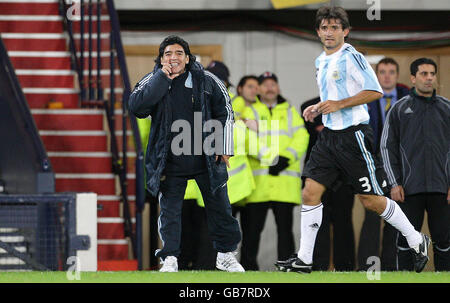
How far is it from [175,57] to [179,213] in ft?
3.76

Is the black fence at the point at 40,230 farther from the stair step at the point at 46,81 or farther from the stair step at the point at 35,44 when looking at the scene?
the stair step at the point at 35,44

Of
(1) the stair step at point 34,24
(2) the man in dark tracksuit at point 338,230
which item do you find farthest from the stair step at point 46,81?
(2) the man in dark tracksuit at point 338,230

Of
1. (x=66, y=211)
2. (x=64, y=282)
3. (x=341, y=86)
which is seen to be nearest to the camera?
(x=64, y=282)

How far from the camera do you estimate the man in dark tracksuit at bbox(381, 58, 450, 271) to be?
9578 mm

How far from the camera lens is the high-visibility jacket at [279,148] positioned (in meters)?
11.1

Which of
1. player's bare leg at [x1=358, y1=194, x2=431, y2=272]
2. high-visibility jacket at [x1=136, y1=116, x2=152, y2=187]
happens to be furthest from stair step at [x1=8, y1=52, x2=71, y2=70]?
player's bare leg at [x1=358, y1=194, x2=431, y2=272]

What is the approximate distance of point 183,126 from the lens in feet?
27.7

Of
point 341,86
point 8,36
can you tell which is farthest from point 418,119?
point 8,36

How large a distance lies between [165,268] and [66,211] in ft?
6.29

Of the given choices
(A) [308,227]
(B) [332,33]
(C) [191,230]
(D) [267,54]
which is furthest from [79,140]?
(B) [332,33]

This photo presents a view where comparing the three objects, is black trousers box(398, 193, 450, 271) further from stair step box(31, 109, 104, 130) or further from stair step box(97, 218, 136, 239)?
stair step box(31, 109, 104, 130)

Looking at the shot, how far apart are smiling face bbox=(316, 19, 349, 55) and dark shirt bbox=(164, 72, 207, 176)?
1.03 m

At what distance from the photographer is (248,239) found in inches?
439
